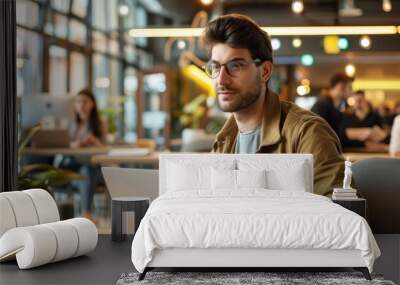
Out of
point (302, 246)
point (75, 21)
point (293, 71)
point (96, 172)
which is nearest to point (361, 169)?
point (302, 246)

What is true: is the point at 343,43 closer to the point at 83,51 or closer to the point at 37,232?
the point at 83,51

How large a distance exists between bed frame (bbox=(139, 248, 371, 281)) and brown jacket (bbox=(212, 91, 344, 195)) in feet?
3.05

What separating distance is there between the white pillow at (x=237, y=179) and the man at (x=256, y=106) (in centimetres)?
19

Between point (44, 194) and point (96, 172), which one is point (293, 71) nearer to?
point (96, 172)

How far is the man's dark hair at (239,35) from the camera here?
4.97 metres

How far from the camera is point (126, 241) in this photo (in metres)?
5.03

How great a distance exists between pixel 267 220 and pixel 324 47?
13958 millimetres

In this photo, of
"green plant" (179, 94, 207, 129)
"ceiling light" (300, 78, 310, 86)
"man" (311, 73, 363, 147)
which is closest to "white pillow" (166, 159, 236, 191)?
"man" (311, 73, 363, 147)

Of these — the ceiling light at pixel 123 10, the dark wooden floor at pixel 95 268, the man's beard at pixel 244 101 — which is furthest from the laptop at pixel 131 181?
the ceiling light at pixel 123 10

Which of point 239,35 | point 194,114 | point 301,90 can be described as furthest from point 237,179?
point 301,90

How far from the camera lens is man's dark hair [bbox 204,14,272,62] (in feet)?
16.3

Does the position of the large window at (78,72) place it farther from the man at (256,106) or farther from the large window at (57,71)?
the man at (256,106)

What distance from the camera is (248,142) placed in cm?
502

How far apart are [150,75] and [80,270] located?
51.1 ft
